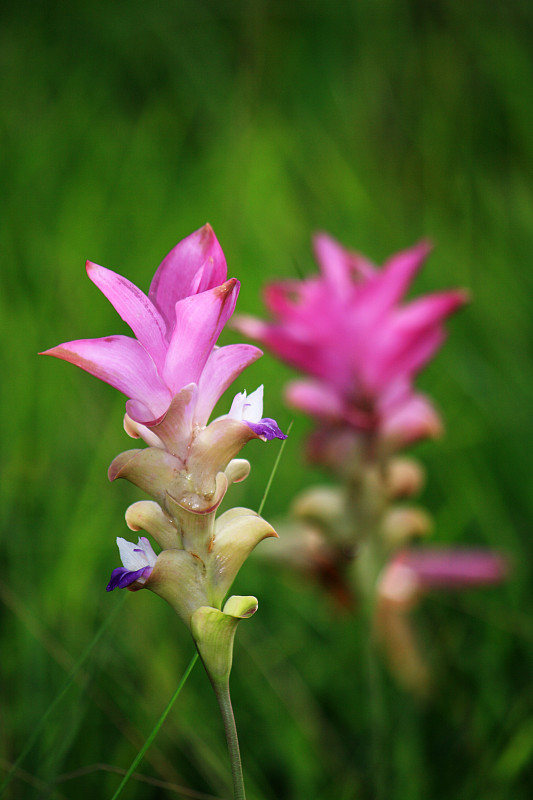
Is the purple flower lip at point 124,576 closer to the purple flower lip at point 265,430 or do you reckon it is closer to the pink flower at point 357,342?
the purple flower lip at point 265,430

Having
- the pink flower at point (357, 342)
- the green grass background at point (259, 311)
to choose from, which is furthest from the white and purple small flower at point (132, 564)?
the pink flower at point (357, 342)

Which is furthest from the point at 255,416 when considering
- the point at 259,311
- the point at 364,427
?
the point at 259,311

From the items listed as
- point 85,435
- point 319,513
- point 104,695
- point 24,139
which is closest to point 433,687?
point 319,513

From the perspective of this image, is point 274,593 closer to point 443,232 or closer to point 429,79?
point 443,232

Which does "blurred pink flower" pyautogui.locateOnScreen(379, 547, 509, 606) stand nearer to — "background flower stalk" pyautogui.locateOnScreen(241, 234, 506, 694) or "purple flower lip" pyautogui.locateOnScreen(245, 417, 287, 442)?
"background flower stalk" pyautogui.locateOnScreen(241, 234, 506, 694)

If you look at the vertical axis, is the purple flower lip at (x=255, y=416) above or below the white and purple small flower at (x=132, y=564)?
above
